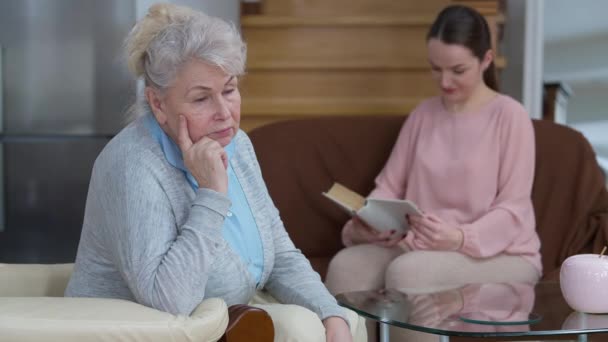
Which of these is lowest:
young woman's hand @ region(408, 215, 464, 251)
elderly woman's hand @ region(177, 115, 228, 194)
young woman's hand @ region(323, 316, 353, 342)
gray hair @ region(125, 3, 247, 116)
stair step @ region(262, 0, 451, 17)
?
young woman's hand @ region(408, 215, 464, 251)

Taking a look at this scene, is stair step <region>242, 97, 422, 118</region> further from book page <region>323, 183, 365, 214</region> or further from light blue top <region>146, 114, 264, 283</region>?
light blue top <region>146, 114, 264, 283</region>

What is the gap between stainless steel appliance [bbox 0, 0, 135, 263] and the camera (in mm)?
2926

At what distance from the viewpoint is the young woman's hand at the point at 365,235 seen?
2.92 meters

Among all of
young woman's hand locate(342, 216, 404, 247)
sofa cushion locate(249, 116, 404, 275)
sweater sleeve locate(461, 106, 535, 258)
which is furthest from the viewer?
sofa cushion locate(249, 116, 404, 275)

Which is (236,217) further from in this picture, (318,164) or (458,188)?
(318,164)

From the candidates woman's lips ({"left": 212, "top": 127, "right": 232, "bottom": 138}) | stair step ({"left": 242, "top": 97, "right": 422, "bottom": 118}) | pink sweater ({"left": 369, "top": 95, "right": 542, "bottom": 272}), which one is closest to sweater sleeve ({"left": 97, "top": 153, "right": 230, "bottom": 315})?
woman's lips ({"left": 212, "top": 127, "right": 232, "bottom": 138})

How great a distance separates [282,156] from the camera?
3.25m

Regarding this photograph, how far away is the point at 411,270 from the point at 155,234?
112 cm

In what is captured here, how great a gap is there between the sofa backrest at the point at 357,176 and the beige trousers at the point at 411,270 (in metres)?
0.18

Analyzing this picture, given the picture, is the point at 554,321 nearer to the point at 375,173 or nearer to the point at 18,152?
the point at 375,173

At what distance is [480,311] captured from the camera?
7.31ft

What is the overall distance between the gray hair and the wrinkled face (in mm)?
1155

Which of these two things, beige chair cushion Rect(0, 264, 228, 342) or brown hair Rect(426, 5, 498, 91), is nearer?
beige chair cushion Rect(0, 264, 228, 342)

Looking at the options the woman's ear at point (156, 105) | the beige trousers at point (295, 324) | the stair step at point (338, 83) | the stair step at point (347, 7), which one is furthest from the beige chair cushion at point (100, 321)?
the stair step at point (347, 7)
